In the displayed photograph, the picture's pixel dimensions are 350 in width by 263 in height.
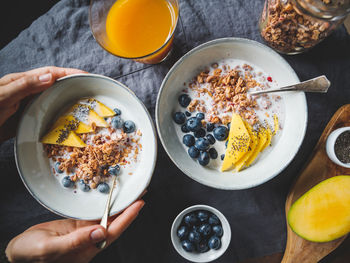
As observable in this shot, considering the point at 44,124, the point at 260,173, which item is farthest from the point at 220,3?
the point at 44,124

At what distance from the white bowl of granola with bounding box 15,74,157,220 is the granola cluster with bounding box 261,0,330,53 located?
19.6 inches

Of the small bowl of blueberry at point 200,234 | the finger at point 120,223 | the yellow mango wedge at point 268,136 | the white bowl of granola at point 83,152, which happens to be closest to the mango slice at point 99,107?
the white bowl of granola at point 83,152

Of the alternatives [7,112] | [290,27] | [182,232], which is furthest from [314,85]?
[7,112]

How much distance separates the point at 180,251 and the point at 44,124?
627 millimetres

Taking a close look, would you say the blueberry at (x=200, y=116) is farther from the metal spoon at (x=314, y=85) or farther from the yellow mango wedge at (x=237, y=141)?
the metal spoon at (x=314, y=85)

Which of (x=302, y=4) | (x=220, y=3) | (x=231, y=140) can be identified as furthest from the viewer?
(x=220, y=3)

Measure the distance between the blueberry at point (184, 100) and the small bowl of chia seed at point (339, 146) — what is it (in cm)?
49

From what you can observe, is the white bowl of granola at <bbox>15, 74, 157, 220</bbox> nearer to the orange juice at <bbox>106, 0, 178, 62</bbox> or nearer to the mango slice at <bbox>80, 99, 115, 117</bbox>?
the mango slice at <bbox>80, 99, 115, 117</bbox>

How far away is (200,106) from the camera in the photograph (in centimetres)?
95

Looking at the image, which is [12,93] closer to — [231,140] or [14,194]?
[14,194]

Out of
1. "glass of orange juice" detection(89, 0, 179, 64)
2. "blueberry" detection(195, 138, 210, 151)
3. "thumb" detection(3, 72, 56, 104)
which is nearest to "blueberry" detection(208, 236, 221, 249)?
"blueberry" detection(195, 138, 210, 151)

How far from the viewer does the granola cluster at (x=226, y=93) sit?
926 mm

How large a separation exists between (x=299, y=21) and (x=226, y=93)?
0.30 m

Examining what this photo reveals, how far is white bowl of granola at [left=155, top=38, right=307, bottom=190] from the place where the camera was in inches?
34.9
